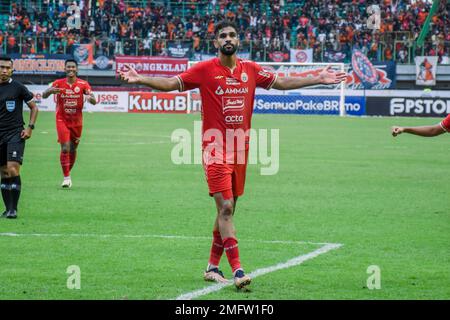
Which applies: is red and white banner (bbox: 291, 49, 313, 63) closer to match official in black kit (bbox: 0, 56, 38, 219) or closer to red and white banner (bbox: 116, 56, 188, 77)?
red and white banner (bbox: 116, 56, 188, 77)

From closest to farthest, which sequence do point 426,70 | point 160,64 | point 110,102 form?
point 110,102 → point 426,70 → point 160,64

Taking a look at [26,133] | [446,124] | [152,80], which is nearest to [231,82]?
[152,80]

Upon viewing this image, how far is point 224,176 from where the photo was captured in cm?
930

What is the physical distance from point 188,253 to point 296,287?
248 cm

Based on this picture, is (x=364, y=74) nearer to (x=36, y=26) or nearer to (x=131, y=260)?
(x=36, y=26)

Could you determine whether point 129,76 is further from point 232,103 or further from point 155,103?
point 155,103

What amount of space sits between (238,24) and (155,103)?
32.6 ft

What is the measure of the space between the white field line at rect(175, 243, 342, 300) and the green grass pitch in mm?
103

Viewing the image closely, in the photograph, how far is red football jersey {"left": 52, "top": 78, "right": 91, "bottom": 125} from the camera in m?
20.2

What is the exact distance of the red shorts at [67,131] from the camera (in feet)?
65.9

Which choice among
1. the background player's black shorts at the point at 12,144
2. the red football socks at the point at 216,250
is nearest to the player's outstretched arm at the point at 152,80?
the red football socks at the point at 216,250

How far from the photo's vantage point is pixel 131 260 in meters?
10.6

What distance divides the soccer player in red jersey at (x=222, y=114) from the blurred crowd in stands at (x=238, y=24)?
1894 inches

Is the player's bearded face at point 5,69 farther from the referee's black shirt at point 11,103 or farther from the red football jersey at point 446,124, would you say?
the red football jersey at point 446,124
